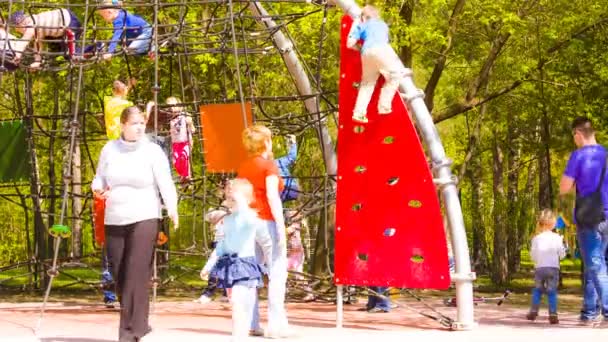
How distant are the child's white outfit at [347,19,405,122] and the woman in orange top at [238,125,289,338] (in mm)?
1172

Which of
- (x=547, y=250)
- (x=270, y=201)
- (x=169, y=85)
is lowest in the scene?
(x=547, y=250)

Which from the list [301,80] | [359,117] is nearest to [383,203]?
[359,117]

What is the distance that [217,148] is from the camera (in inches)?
490

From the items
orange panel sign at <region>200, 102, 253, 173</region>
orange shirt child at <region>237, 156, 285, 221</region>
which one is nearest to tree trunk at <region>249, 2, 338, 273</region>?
orange panel sign at <region>200, 102, 253, 173</region>

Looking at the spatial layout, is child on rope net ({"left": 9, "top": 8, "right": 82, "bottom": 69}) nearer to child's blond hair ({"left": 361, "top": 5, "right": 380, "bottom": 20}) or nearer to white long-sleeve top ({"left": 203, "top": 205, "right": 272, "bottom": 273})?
child's blond hair ({"left": 361, "top": 5, "right": 380, "bottom": 20})

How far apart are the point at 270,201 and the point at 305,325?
7.09 feet

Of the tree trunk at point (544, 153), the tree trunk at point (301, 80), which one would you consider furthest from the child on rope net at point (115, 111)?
the tree trunk at point (544, 153)

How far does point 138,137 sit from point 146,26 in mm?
3720

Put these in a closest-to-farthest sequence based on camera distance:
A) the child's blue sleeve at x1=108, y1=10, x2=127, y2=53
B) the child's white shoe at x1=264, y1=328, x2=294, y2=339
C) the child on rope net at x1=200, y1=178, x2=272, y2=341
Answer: the child on rope net at x1=200, y1=178, x2=272, y2=341 < the child's white shoe at x1=264, y1=328, x2=294, y2=339 < the child's blue sleeve at x1=108, y1=10, x2=127, y2=53

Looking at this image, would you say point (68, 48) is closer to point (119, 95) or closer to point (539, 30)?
point (119, 95)

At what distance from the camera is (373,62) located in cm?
984

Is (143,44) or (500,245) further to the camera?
(500,245)

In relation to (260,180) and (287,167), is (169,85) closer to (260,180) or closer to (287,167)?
(287,167)

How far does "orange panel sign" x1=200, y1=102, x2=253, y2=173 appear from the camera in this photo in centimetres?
1236
